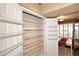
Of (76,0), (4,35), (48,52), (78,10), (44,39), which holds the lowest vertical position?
(48,52)

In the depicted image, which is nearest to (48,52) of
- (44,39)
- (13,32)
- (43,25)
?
(44,39)

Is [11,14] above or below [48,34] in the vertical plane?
above

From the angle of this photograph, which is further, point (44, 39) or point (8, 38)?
point (44, 39)

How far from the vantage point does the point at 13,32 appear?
39.1 inches

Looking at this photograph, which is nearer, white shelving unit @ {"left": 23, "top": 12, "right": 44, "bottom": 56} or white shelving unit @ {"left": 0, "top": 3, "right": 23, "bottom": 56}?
white shelving unit @ {"left": 0, "top": 3, "right": 23, "bottom": 56}

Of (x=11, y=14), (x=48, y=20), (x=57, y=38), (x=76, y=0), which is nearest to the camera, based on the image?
(x=76, y=0)

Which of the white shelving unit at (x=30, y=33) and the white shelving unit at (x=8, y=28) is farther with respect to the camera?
the white shelving unit at (x=30, y=33)

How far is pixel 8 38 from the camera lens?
90 centimetres

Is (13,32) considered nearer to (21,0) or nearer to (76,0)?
(21,0)

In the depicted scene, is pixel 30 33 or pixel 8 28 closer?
pixel 8 28

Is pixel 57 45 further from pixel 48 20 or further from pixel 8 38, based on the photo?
pixel 8 38

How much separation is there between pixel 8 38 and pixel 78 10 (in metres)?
1.26

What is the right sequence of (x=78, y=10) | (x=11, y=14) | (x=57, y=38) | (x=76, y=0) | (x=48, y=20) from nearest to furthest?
1. (x=76, y=0)
2. (x=11, y=14)
3. (x=78, y=10)
4. (x=48, y=20)
5. (x=57, y=38)

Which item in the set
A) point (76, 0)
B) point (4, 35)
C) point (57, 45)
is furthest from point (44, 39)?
point (76, 0)
